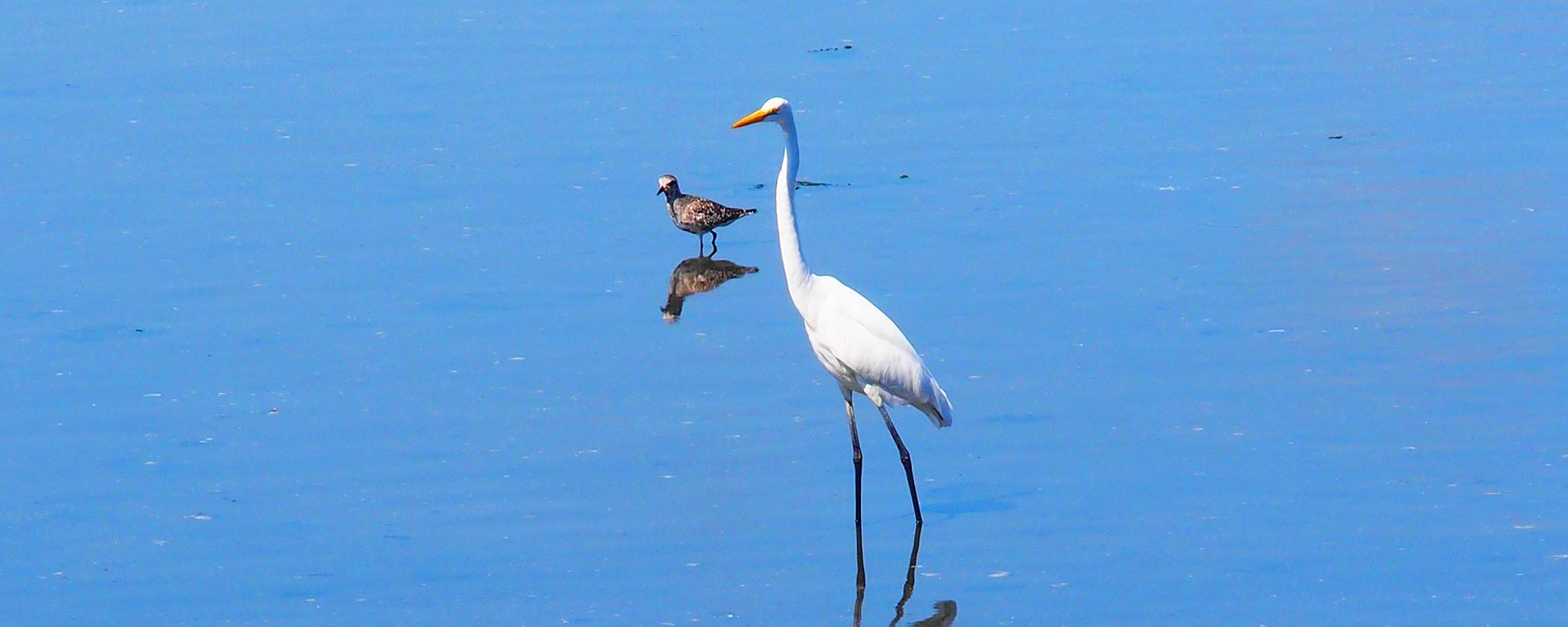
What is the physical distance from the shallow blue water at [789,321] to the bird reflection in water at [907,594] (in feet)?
0.11

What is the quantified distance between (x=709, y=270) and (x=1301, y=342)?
3044 mm

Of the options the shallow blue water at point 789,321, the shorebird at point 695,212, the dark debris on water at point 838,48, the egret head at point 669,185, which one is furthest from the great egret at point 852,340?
the dark debris on water at point 838,48

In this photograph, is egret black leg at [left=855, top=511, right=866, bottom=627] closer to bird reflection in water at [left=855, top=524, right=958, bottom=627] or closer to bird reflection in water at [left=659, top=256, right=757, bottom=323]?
bird reflection in water at [left=855, top=524, right=958, bottom=627]

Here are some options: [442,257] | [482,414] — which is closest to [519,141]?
[442,257]

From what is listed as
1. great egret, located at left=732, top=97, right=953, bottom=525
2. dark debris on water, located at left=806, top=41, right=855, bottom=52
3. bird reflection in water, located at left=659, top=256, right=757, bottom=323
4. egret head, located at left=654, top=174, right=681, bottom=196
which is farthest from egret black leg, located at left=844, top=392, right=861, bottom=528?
dark debris on water, located at left=806, top=41, right=855, bottom=52

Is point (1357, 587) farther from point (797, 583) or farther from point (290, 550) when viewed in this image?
point (290, 550)

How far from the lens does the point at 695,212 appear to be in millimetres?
10391

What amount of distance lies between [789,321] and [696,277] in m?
0.94

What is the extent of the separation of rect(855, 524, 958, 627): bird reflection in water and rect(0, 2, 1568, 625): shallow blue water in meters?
0.03

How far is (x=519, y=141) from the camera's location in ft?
39.8

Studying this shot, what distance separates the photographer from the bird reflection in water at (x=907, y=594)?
6.27 metres

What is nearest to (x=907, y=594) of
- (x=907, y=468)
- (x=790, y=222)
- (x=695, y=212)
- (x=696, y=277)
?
(x=907, y=468)

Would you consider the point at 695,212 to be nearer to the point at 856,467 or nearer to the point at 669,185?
the point at 669,185

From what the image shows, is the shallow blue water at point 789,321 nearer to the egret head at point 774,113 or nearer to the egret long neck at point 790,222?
the egret long neck at point 790,222
